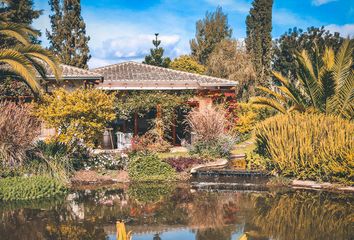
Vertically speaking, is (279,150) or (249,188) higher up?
(279,150)

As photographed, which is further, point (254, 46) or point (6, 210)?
point (254, 46)

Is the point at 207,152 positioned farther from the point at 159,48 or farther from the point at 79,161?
the point at 159,48

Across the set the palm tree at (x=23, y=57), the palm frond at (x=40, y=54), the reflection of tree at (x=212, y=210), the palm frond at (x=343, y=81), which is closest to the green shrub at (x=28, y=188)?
the palm tree at (x=23, y=57)

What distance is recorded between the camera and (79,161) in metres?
14.1

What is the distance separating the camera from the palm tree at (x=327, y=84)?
46.0ft

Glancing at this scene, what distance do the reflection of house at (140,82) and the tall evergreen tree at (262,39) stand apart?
36.0 ft

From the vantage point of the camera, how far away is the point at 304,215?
951 cm

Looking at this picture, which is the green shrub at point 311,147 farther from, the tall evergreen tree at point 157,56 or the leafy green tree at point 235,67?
the tall evergreen tree at point 157,56

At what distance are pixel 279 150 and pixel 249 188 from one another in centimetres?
183

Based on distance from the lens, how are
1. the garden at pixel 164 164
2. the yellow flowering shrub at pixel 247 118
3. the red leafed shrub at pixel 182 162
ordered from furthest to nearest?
the yellow flowering shrub at pixel 247 118 → the red leafed shrub at pixel 182 162 → the garden at pixel 164 164

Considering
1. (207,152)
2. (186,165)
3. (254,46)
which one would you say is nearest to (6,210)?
(186,165)

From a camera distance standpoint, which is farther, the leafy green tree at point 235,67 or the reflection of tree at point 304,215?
the leafy green tree at point 235,67

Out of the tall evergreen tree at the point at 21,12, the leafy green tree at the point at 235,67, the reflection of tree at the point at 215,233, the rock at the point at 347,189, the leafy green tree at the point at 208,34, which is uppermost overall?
the leafy green tree at the point at 208,34

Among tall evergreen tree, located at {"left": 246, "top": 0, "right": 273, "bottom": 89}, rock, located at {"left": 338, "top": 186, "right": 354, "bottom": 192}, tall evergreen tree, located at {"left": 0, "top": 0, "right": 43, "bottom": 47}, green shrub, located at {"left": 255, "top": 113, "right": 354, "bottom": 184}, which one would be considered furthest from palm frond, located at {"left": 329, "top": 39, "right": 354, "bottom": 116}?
tall evergreen tree, located at {"left": 0, "top": 0, "right": 43, "bottom": 47}
